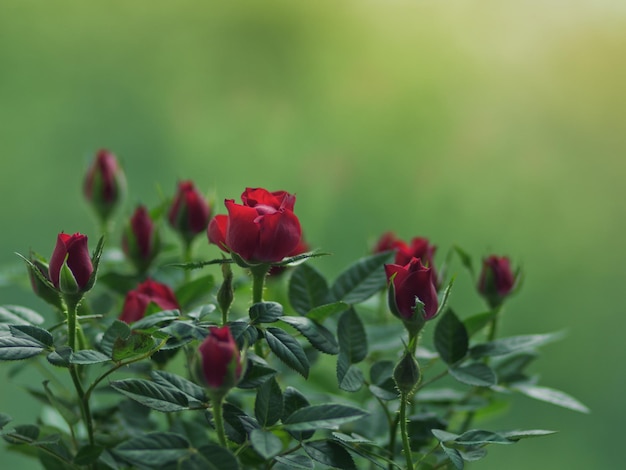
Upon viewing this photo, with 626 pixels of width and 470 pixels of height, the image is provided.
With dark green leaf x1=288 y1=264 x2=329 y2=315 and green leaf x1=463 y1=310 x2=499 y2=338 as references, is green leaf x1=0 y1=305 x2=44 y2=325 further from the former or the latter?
green leaf x1=463 y1=310 x2=499 y2=338

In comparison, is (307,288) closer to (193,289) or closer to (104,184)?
(193,289)

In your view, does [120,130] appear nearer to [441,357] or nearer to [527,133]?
[527,133]

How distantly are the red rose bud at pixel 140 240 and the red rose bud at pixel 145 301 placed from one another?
4.1 inches

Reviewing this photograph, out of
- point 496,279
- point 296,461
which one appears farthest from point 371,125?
point 296,461

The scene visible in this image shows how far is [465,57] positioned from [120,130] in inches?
27.4

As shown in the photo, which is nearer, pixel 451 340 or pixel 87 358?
pixel 87 358

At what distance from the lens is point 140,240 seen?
65 centimetres

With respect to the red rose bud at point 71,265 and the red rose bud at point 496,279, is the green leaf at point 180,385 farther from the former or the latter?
the red rose bud at point 496,279

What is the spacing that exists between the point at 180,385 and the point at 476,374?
0.62 ft

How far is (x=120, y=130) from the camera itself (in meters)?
1.65

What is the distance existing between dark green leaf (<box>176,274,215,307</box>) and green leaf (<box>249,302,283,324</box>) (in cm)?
13

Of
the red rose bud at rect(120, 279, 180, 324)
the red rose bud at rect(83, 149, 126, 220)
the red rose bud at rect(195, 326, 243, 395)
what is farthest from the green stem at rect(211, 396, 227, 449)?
the red rose bud at rect(83, 149, 126, 220)

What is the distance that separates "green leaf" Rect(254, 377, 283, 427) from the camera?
436 millimetres

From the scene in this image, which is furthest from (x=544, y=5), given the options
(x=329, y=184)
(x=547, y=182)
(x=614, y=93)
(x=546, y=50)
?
(x=329, y=184)
